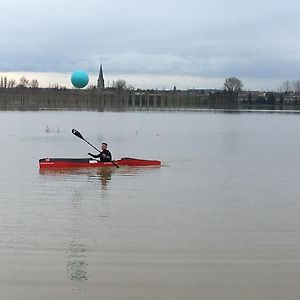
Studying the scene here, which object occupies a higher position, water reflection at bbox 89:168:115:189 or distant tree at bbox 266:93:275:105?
distant tree at bbox 266:93:275:105

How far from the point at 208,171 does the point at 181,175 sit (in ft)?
5.58

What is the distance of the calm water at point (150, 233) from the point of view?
8641 millimetres

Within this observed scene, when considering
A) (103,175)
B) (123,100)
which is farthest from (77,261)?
(123,100)

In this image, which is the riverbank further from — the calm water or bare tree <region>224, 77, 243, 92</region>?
the calm water

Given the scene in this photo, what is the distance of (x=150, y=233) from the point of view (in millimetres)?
11898

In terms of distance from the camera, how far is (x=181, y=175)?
870 inches

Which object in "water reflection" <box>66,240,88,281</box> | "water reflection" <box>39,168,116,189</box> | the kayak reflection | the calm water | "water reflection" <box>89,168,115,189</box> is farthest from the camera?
the kayak reflection

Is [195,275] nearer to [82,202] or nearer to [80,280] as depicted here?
[80,280]

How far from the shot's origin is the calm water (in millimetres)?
8641

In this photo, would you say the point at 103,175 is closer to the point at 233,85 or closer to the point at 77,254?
the point at 77,254

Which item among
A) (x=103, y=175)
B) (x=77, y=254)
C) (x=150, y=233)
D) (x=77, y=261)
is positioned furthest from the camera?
(x=103, y=175)

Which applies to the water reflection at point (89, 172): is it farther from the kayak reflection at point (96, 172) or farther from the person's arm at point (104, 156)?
the person's arm at point (104, 156)

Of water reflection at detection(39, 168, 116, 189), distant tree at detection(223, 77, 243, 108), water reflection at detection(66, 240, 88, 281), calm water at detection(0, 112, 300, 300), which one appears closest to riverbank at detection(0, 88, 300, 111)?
distant tree at detection(223, 77, 243, 108)

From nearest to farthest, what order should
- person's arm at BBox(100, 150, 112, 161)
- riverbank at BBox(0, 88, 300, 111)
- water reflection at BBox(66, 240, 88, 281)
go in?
water reflection at BBox(66, 240, 88, 281), person's arm at BBox(100, 150, 112, 161), riverbank at BBox(0, 88, 300, 111)
